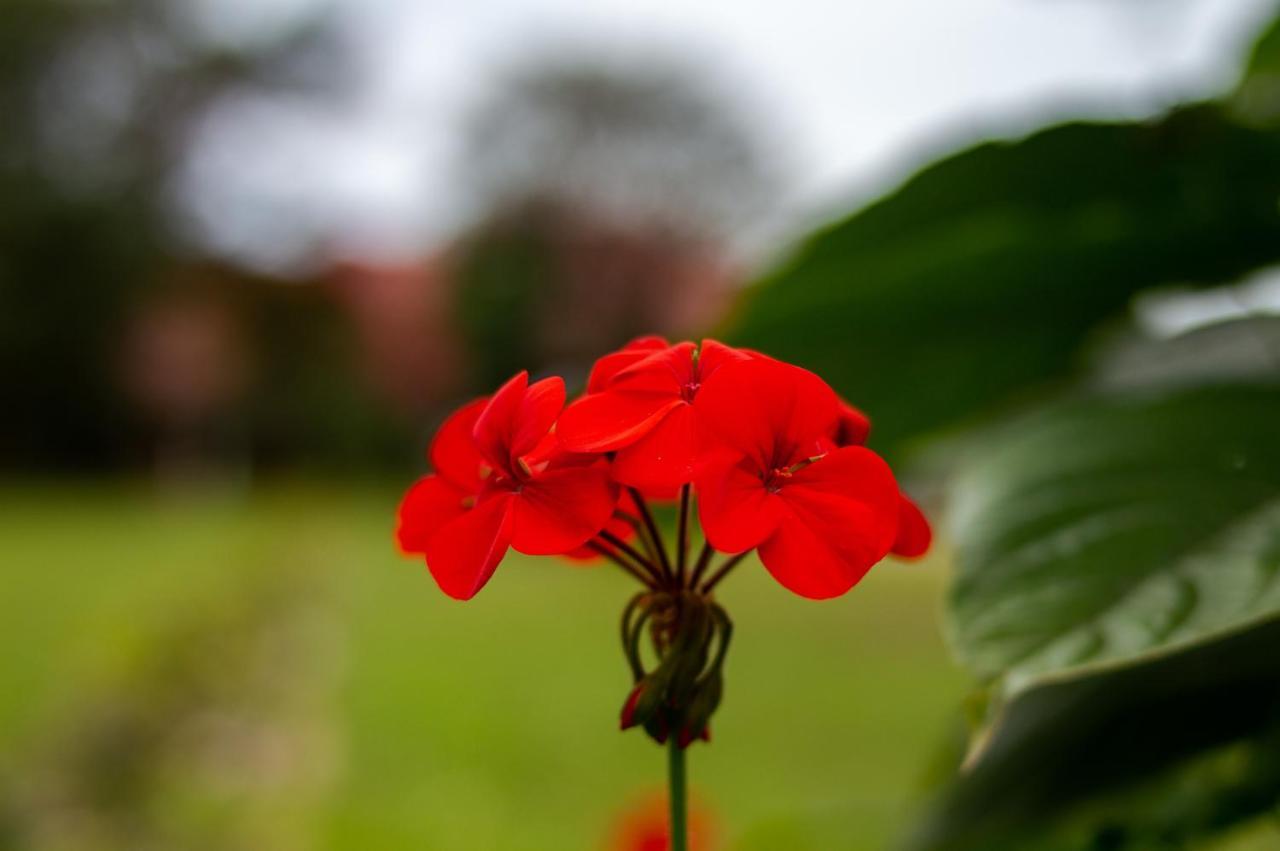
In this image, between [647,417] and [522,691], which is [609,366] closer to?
[647,417]

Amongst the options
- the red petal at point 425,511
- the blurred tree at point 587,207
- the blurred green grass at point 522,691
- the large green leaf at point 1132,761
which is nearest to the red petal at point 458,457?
the red petal at point 425,511

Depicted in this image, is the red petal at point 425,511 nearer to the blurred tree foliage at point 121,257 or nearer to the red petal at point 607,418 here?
the red petal at point 607,418

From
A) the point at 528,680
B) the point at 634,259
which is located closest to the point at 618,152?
the point at 634,259

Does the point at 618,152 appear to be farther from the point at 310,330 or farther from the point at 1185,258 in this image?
the point at 1185,258

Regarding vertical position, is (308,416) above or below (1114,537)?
above

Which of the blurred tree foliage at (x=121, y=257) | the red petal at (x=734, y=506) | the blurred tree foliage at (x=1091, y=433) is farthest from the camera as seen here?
the blurred tree foliage at (x=121, y=257)

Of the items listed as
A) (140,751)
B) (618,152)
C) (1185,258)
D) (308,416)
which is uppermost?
(618,152)

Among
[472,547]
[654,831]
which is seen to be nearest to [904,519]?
[472,547]

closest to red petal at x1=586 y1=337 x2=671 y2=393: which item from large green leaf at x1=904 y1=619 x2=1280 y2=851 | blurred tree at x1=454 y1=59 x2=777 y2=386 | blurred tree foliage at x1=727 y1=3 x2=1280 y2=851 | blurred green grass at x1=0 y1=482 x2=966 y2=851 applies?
blurred tree foliage at x1=727 y1=3 x2=1280 y2=851
